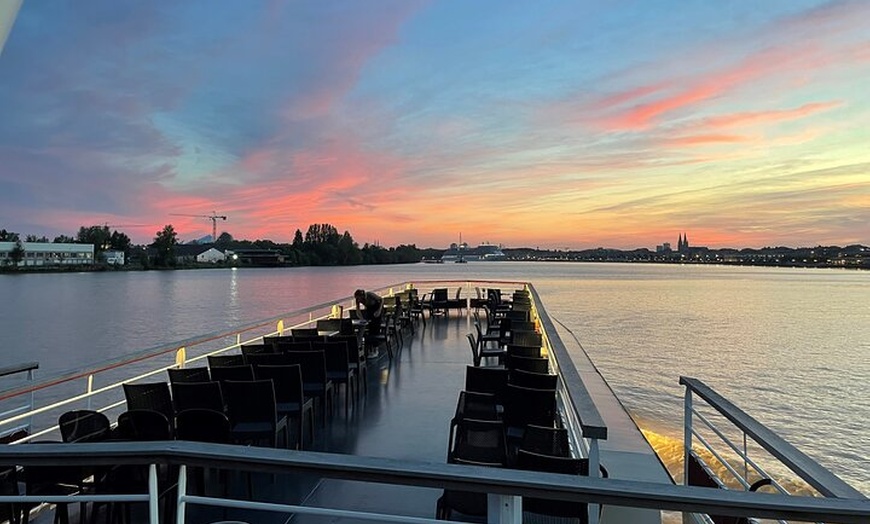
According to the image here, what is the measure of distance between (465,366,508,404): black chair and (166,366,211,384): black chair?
6.04 ft

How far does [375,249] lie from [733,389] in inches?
3373

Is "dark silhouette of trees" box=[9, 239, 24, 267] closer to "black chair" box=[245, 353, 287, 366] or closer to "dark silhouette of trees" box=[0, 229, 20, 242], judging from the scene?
"dark silhouette of trees" box=[0, 229, 20, 242]

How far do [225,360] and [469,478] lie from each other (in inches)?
143

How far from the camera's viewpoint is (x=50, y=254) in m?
82.0

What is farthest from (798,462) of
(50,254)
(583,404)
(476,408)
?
(50,254)

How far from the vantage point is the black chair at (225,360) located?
3.99 meters

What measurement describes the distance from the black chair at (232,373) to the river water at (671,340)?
76 cm

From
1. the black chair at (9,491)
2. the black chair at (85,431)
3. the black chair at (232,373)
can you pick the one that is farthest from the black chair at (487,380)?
the black chair at (9,491)

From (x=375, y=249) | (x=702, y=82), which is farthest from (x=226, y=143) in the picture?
(x=375, y=249)

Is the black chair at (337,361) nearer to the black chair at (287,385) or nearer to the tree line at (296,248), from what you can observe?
the black chair at (287,385)

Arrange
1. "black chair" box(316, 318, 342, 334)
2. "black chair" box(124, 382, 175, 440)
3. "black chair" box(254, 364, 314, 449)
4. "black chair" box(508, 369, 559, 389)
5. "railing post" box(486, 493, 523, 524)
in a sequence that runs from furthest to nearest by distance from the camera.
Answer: "black chair" box(316, 318, 342, 334)
"black chair" box(254, 364, 314, 449)
"black chair" box(508, 369, 559, 389)
"black chair" box(124, 382, 175, 440)
"railing post" box(486, 493, 523, 524)

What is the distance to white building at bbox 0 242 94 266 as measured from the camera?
77875mm

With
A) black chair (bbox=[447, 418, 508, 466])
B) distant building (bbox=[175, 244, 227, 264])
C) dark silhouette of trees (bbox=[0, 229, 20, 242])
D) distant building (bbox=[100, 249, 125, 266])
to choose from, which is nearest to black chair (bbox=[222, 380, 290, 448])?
black chair (bbox=[447, 418, 508, 466])

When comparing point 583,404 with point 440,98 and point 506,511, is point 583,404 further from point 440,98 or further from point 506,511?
point 440,98
